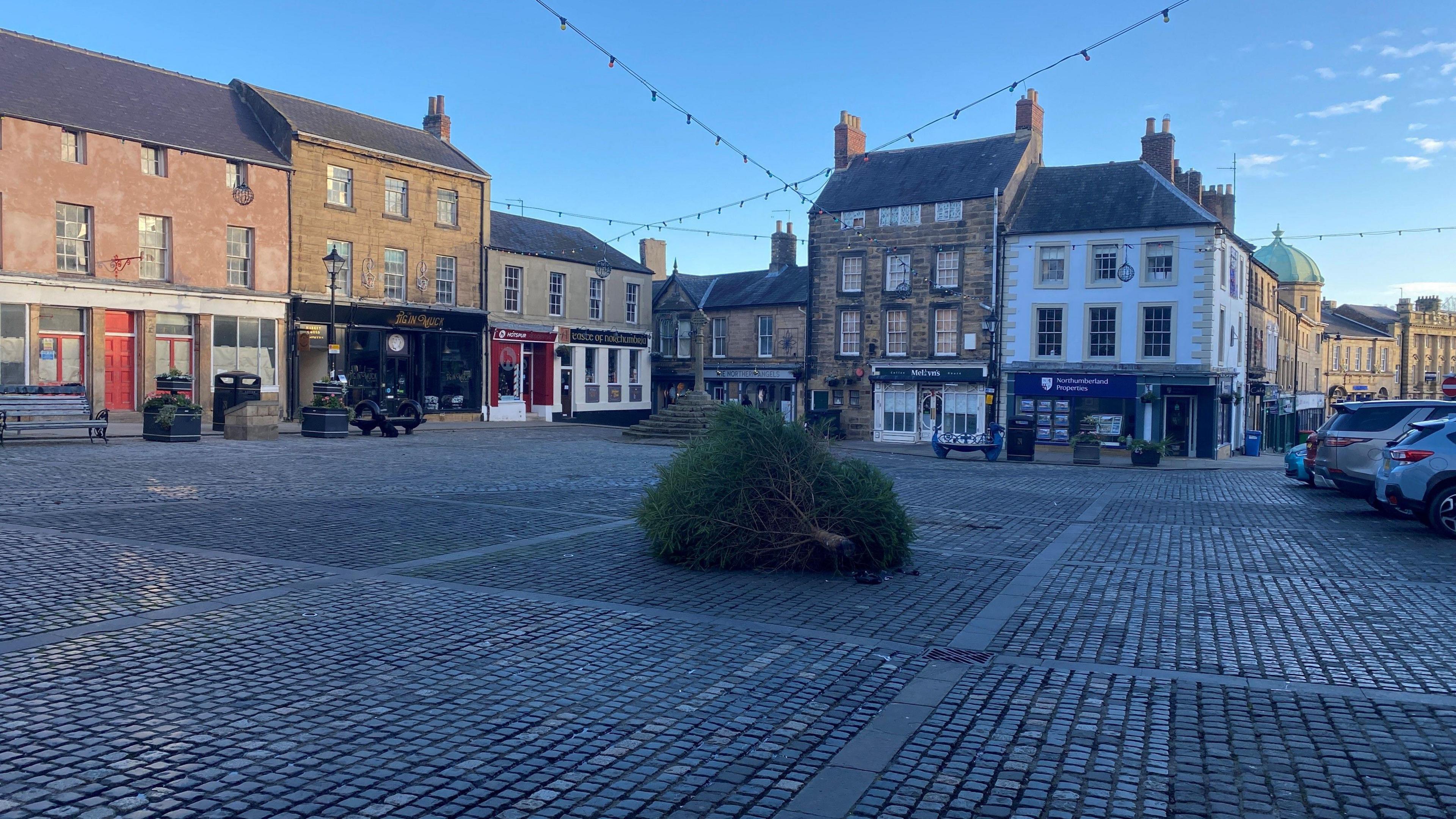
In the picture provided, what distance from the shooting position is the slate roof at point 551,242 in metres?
39.7

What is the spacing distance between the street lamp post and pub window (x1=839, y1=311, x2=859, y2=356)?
19281 mm

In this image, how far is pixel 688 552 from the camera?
29.9 ft

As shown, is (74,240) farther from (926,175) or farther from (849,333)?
(926,175)

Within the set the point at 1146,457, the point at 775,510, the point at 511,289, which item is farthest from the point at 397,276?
the point at 775,510

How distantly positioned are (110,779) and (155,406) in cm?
1981

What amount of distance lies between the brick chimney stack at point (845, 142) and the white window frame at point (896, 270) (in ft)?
17.0

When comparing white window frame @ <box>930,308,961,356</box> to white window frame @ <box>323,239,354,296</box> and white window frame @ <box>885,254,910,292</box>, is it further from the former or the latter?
white window frame @ <box>323,239,354,296</box>

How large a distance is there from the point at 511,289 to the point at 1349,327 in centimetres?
6941

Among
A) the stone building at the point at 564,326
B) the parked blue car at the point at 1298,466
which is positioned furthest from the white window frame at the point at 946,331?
the parked blue car at the point at 1298,466

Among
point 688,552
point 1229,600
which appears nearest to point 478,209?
point 688,552

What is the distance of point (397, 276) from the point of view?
3503 cm

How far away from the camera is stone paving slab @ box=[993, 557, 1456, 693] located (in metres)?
6.15

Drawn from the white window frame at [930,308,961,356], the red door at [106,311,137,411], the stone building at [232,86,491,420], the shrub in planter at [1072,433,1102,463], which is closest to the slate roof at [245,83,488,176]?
the stone building at [232,86,491,420]

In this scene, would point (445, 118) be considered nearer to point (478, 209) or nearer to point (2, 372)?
point (478, 209)
